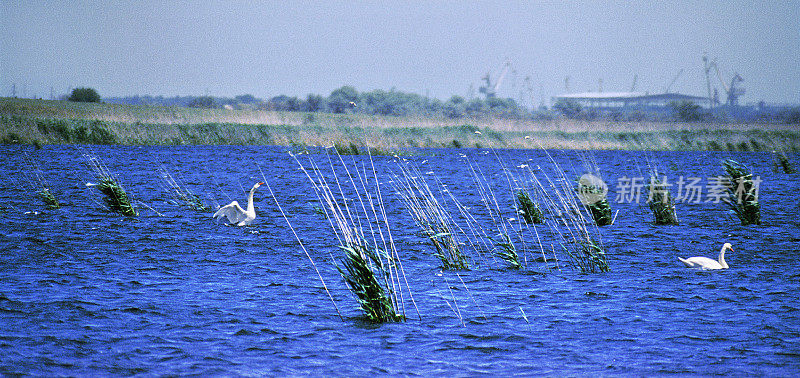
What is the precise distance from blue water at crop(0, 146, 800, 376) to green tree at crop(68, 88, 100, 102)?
7571 cm

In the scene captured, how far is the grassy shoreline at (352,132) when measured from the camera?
51.8 m

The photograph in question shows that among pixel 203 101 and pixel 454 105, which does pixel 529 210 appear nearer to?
pixel 203 101

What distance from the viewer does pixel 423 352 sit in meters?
9.23

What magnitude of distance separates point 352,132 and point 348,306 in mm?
50800

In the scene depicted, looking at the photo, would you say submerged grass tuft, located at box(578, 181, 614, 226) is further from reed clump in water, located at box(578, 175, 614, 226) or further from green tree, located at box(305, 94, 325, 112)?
green tree, located at box(305, 94, 325, 112)

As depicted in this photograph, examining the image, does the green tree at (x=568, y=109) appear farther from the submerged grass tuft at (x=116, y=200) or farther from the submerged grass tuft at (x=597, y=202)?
the submerged grass tuft at (x=116, y=200)

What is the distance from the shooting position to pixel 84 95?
300ft

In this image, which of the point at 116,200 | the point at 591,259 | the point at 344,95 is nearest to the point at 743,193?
the point at 591,259

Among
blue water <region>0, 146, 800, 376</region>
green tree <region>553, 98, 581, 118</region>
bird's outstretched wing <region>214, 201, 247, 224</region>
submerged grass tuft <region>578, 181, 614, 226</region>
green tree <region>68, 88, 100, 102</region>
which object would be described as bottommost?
blue water <region>0, 146, 800, 376</region>

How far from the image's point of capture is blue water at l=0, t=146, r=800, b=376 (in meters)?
8.87

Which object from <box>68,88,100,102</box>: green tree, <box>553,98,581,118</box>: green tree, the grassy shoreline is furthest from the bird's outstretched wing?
<box>553,98,581,118</box>: green tree

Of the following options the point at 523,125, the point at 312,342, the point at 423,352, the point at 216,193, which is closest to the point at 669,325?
the point at 423,352

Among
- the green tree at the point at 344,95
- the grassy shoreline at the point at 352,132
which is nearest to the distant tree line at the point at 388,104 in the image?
the green tree at the point at 344,95

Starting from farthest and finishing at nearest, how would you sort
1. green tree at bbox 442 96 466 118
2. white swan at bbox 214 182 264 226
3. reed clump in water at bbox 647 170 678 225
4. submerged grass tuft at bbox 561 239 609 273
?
green tree at bbox 442 96 466 118 < reed clump in water at bbox 647 170 678 225 < white swan at bbox 214 182 264 226 < submerged grass tuft at bbox 561 239 609 273
